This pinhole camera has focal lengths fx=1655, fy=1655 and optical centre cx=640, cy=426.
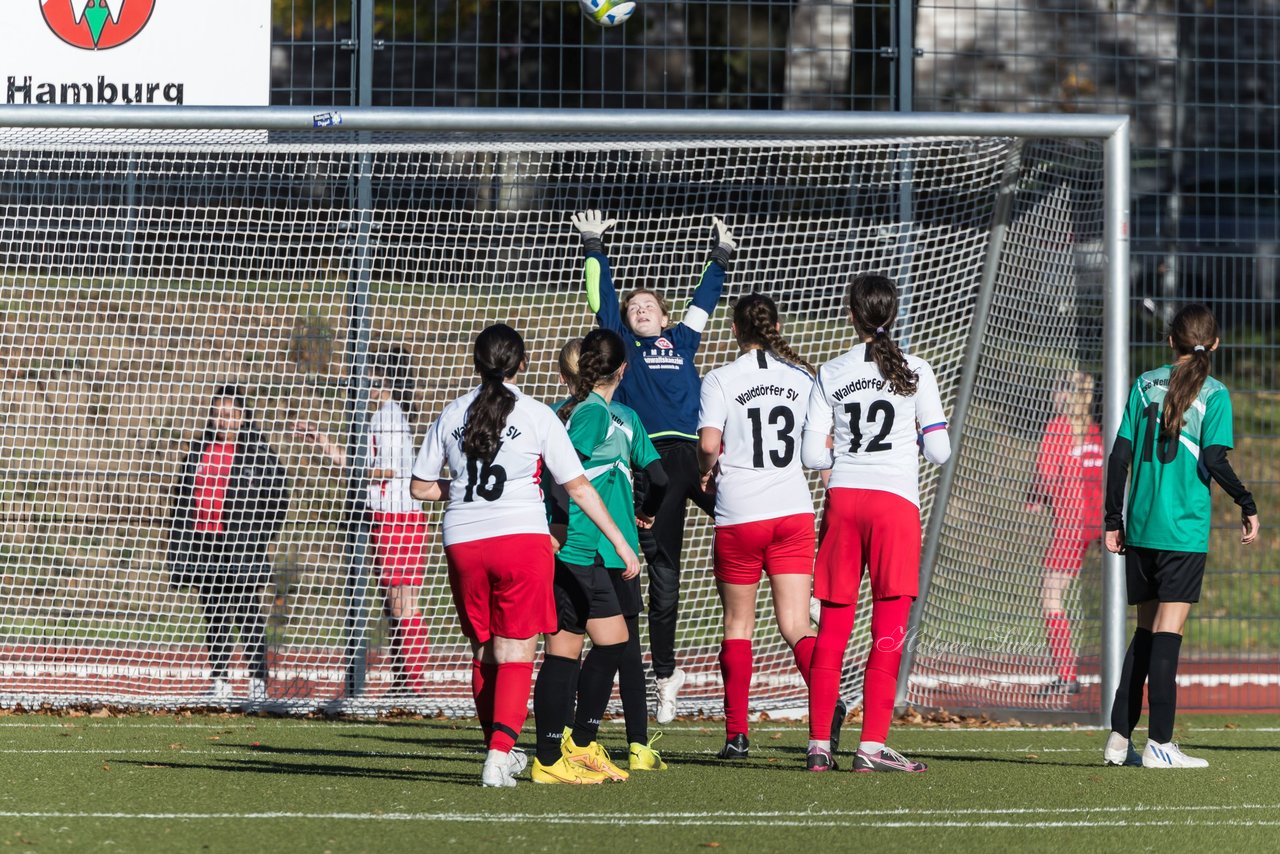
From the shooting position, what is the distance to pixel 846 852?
16.4 ft

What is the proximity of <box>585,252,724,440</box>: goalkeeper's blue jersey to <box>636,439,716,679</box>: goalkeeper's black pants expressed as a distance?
3.6 inches

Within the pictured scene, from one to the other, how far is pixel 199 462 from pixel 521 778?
386 cm

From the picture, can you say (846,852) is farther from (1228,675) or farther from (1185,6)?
(1185,6)

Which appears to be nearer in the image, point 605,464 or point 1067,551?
point 605,464

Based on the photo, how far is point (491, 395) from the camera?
6004 millimetres

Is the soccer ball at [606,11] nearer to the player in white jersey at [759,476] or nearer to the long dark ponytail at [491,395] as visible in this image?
the player in white jersey at [759,476]

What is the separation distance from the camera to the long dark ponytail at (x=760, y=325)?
7.02 metres

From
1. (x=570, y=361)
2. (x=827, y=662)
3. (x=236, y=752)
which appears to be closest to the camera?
(x=827, y=662)

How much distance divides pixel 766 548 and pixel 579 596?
105 centimetres

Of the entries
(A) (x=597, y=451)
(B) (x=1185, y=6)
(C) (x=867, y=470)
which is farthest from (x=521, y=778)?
(B) (x=1185, y=6)

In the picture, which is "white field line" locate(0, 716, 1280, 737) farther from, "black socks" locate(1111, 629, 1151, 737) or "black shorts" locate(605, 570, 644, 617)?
"black shorts" locate(605, 570, 644, 617)

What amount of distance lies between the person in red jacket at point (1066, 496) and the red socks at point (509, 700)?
412 cm

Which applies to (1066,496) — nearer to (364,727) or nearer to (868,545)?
(868,545)

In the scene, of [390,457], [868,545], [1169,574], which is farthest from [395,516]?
[1169,574]
